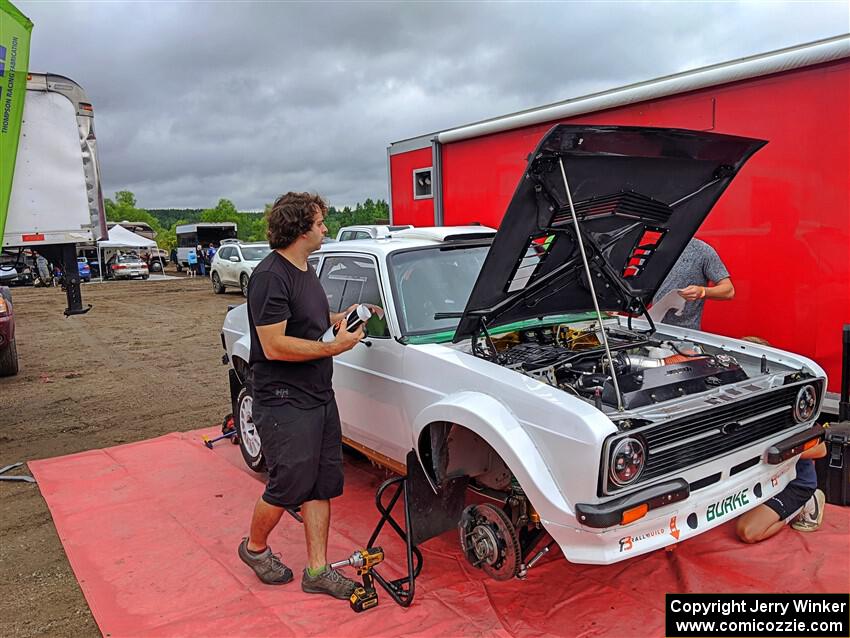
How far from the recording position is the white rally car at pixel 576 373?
268 centimetres

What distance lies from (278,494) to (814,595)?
2700mm

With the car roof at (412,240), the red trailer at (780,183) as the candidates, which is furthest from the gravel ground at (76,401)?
the red trailer at (780,183)

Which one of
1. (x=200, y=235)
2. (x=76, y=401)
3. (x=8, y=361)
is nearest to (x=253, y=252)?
(x=8, y=361)

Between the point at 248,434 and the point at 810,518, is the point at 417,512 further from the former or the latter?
the point at 810,518

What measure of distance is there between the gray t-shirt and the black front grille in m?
1.39

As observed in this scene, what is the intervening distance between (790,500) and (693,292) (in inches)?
54.0

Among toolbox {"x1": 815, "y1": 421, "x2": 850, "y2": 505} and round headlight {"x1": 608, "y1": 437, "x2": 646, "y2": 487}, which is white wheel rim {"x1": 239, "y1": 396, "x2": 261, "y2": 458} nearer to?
round headlight {"x1": 608, "y1": 437, "x2": 646, "y2": 487}

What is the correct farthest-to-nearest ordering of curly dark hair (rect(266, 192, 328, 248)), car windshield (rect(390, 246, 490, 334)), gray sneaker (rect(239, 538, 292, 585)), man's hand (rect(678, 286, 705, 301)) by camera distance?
man's hand (rect(678, 286, 705, 301)) < car windshield (rect(390, 246, 490, 334)) < gray sneaker (rect(239, 538, 292, 585)) < curly dark hair (rect(266, 192, 328, 248))

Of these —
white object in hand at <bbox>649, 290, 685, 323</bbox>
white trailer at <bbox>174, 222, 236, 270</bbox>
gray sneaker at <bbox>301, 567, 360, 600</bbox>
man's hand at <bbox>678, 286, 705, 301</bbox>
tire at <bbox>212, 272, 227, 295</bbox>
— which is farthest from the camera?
white trailer at <bbox>174, 222, 236, 270</bbox>

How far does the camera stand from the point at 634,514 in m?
2.57

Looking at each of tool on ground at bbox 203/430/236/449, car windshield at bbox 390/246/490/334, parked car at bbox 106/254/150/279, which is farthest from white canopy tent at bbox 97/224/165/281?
car windshield at bbox 390/246/490/334

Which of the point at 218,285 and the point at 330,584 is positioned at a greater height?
the point at 218,285

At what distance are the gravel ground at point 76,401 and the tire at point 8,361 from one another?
0.43ft

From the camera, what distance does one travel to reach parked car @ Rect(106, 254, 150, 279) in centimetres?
3269
